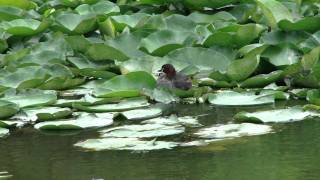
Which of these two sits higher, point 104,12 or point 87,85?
point 104,12

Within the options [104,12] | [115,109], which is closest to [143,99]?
[115,109]

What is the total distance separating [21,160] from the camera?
3365 mm

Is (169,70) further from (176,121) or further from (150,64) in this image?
(176,121)

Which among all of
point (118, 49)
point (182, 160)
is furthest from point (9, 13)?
point (182, 160)

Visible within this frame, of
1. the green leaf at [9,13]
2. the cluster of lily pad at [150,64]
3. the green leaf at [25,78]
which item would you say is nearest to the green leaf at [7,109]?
the cluster of lily pad at [150,64]

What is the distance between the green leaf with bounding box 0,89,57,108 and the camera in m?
4.18

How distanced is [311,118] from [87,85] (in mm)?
1458

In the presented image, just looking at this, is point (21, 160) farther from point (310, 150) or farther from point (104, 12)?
point (104, 12)

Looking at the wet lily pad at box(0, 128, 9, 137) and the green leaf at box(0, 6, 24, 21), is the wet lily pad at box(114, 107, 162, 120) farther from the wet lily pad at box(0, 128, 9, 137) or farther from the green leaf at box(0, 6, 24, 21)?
the green leaf at box(0, 6, 24, 21)

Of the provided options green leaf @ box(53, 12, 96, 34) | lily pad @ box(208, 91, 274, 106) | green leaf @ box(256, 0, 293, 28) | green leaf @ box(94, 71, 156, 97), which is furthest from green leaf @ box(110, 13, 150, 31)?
lily pad @ box(208, 91, 274, 106)

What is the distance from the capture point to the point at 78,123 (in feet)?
12.6

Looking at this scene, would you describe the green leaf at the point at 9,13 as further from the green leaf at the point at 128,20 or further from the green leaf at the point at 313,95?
the green leaf at the point at 313,95

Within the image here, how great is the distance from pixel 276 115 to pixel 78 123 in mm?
935

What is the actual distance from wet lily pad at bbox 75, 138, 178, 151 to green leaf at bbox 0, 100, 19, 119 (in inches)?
24.6
